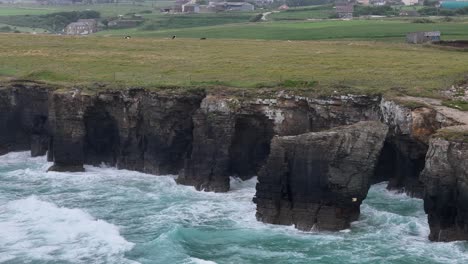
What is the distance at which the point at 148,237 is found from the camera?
41531 mm

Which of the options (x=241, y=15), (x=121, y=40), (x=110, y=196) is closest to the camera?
(x=110, y=196)

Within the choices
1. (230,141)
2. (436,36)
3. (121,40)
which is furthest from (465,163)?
(121,40)

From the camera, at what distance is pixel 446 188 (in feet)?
129

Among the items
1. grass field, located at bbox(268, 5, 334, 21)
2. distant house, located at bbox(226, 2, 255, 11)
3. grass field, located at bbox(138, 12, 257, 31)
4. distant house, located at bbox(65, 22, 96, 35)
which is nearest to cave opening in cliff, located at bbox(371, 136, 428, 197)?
grass field, located at bbox(138, 12, 257, 31)

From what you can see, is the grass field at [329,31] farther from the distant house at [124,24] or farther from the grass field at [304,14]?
the grass field at [304,14]

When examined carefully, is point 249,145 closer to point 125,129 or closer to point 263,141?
point 263,141

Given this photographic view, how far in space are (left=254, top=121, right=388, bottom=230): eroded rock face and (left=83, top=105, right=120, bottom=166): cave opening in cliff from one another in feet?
55.0

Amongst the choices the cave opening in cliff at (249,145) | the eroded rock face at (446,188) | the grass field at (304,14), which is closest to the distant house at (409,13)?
the grass field at (304,14)

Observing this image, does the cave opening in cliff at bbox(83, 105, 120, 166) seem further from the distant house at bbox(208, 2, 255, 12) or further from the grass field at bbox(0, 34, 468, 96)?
the distant house at bbox(208, 2, 255, 12)

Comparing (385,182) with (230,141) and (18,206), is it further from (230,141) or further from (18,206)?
(18,206)

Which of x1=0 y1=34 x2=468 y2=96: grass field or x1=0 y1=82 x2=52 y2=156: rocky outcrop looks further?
x1=0 y1=82 x2=52 y2=156: rocky outcrop

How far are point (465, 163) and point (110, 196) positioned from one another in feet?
69.5

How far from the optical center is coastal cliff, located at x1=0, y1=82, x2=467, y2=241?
1655 inches

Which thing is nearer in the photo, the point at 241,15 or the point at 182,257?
Result: the point at 182,257
